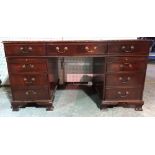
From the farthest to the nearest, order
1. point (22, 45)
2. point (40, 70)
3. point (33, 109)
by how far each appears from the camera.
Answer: point (33, 109)
point (40, 70)
point (22, 45)

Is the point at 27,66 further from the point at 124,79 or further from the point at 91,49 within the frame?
the point at 124,79

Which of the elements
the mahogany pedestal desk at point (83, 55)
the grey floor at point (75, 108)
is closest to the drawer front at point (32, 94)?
the mahogany pedestal desk at point (83, 55)

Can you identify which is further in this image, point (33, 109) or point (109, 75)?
point (33, 109)

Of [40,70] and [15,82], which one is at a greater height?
[40,70]

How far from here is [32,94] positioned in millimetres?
2004

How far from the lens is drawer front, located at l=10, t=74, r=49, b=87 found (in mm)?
1928

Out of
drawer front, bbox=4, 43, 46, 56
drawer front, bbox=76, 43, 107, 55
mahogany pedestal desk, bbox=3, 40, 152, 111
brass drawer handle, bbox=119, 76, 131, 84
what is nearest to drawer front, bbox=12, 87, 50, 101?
mahogany pedestal desk, bbox=3, 40, 152, 111

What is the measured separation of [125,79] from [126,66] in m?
0.14

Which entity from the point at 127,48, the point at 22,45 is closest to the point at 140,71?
the point at 127,48

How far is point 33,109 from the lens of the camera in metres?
2.09

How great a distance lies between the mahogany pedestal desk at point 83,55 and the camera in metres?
1.80

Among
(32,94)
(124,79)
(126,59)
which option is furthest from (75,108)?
(126,59)
